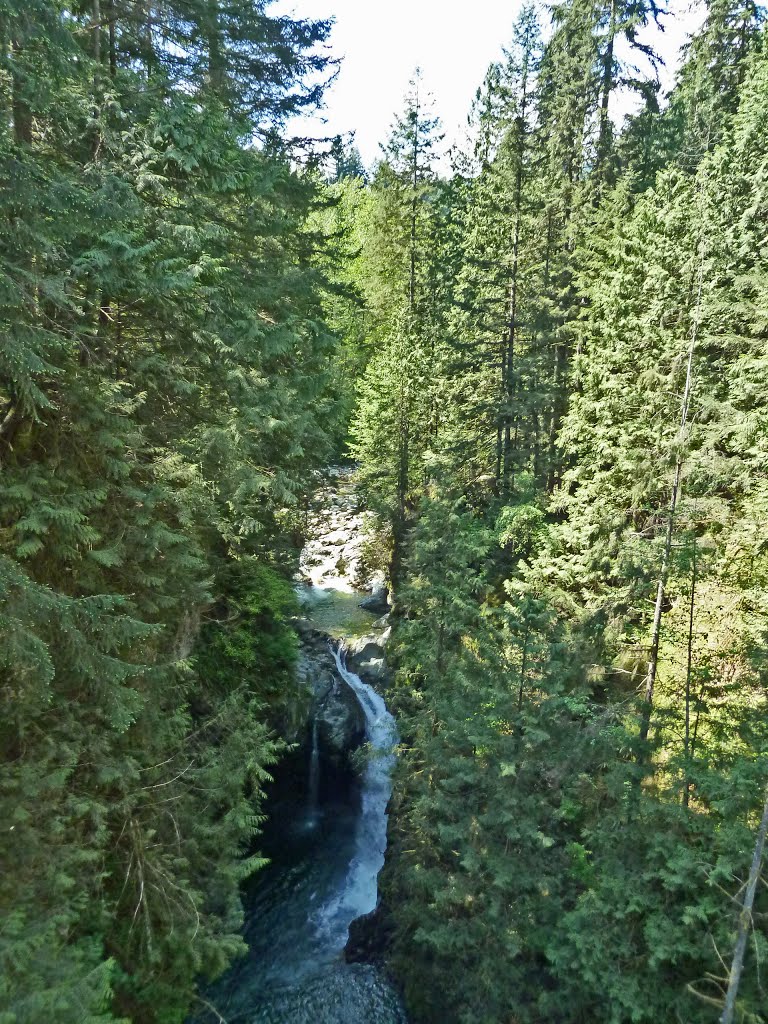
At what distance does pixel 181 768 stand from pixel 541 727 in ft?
20.5

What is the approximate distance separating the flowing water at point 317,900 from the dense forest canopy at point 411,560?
953mm

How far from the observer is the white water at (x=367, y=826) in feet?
46.6

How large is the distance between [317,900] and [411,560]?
29.5 ft

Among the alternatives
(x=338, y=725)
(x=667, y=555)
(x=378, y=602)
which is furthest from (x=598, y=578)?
(x=378, y=602)

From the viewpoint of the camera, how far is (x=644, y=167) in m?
20.2

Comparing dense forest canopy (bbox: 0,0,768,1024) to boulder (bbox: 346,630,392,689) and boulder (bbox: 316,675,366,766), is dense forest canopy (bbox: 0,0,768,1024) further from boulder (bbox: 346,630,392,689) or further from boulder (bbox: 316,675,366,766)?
boulder (bbox: 346,630,392,689)

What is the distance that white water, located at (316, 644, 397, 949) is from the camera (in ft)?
46.6

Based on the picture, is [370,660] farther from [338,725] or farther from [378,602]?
[378,602]

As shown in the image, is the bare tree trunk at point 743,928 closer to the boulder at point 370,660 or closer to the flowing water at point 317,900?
the flowing water at point 317,900

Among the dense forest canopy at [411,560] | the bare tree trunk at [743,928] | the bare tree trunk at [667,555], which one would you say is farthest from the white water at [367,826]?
the bare tree trunk at [743,928]

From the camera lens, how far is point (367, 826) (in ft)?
56.2

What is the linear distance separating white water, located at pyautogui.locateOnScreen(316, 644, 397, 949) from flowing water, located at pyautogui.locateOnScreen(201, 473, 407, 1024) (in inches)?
1.0

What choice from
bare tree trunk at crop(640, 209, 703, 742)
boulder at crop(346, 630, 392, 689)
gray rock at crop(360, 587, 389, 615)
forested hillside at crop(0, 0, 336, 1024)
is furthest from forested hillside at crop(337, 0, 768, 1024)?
gray rock at crop(360, 587, 389, 615)

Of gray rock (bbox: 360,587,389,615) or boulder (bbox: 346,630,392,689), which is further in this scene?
gray rock (bbox: 360,587,389,615)
